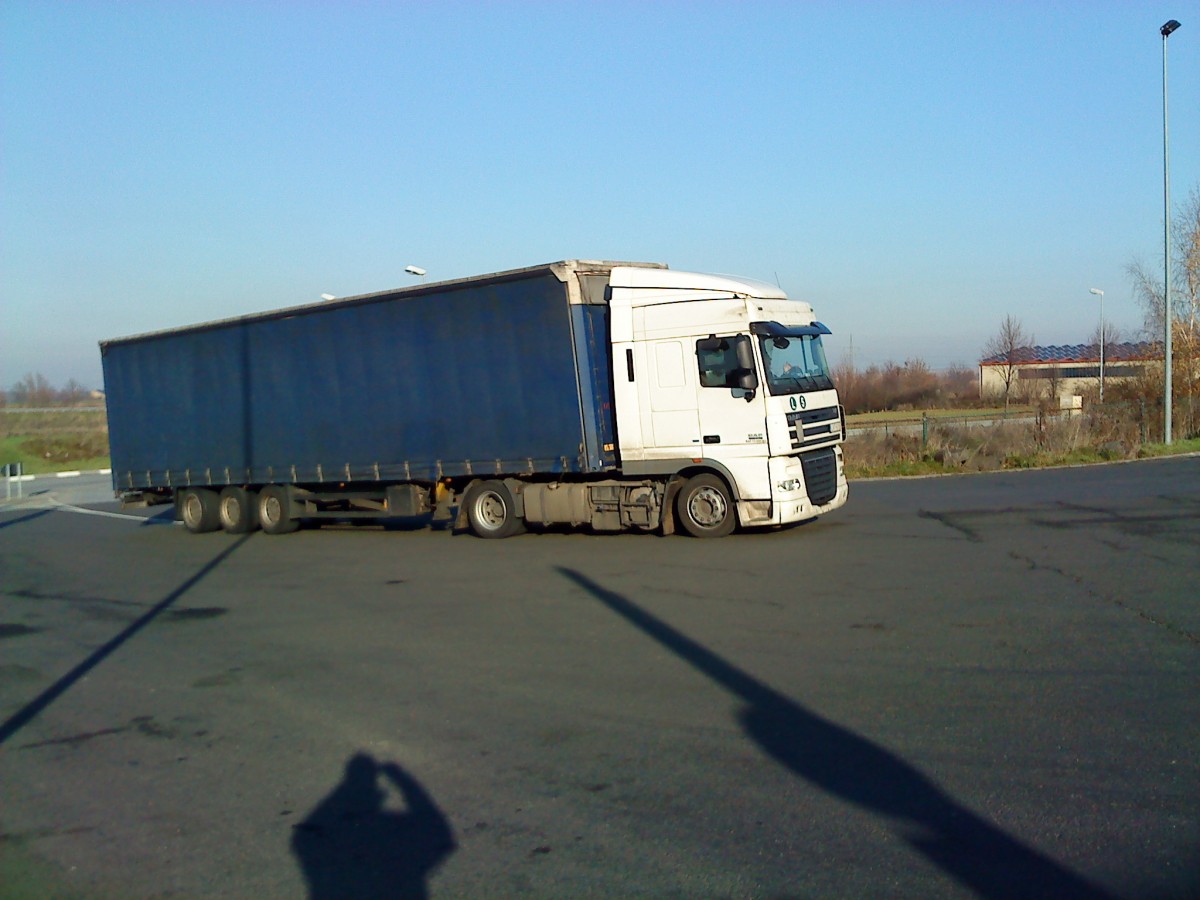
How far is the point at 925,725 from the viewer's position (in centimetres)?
669

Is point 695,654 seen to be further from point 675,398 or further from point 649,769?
point 675,398

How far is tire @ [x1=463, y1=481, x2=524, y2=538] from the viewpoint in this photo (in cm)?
1742

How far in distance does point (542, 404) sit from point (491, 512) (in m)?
2.43

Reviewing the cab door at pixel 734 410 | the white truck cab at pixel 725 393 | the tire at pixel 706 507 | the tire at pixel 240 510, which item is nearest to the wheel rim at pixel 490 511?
the white truck cab at pixel 725 393

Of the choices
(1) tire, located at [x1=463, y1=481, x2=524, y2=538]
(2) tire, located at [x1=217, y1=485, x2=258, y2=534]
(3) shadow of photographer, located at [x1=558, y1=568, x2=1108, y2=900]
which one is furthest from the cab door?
(2) tire, located at [x1=217, y1=485, x2=258, y2=534]

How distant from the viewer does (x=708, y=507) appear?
15.6 meters

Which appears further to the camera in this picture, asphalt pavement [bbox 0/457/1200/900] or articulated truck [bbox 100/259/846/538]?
articulated truck [bbox 100/259/846/538]

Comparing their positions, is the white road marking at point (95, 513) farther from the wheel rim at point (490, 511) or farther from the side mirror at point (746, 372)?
the side mirror at point (746, 372)

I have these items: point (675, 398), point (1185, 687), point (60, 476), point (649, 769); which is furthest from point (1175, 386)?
point (60, 476)

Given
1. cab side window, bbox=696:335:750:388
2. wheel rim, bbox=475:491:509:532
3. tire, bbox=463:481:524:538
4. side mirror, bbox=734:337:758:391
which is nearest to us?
side mirror, bbox=734:337:758:391

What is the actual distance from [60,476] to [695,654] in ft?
183

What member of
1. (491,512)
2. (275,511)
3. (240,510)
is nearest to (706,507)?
(491,512)

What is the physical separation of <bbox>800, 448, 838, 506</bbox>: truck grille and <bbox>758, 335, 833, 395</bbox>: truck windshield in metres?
0.94

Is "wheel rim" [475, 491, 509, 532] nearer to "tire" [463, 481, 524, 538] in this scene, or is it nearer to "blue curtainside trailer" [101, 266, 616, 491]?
"tire" [463, 481, 524, 538]
